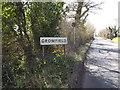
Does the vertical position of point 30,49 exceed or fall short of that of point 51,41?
it falls short

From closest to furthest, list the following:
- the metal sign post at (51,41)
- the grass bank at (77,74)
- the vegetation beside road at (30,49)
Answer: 1. the vegetation beside road at (30,49)
2. the grass bank at (77,74)
3. the metal sign post at (51,41)

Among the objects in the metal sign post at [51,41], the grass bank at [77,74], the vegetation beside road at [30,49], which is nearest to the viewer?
the vegetation beside road at [30,49]

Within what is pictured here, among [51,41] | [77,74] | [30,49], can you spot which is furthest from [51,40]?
[77,74]

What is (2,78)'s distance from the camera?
136 inches

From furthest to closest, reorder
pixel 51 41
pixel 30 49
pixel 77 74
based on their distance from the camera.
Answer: pixel 30 49 → pixel 51 41 → pixel 77 74

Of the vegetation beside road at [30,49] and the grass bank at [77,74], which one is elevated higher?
the vegetation beside road at [30,49]

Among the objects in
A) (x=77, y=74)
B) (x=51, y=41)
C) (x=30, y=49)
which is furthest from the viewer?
(x=30, y=49)

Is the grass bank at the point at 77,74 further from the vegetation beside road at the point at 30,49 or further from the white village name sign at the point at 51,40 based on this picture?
the white village name sign at the point at 51,40

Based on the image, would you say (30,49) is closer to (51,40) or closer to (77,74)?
(51,40)

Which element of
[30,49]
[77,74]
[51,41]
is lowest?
[77,74]

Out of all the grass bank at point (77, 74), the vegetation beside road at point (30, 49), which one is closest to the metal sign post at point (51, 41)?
the vegetation beside road at point (30, 49)

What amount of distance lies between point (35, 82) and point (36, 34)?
7.78ft

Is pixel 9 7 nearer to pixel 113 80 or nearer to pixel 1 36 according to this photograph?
pixel 1 36

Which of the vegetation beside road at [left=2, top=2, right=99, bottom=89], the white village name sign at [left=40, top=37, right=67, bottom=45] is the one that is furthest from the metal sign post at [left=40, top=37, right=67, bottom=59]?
the vegetation beside road at [left=2, top=2, right=99, bottom=89]
